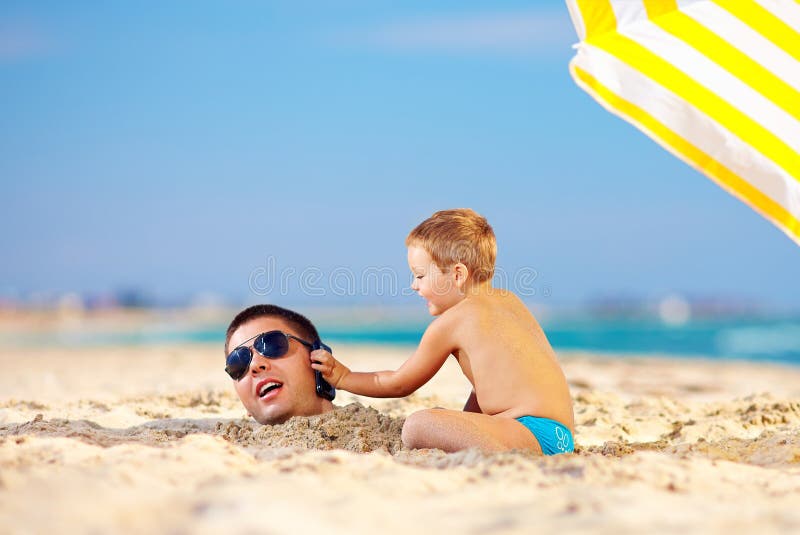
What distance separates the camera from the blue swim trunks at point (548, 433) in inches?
117

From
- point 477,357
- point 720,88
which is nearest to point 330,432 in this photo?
point 477,357

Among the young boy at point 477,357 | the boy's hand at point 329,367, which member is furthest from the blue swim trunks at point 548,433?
the boy's hand at point 329,367

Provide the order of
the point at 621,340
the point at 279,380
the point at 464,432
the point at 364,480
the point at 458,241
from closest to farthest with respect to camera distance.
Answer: the point at 364,480, the point at 464,432, the point at 458,241, the point at 279,380, the point at 621,340

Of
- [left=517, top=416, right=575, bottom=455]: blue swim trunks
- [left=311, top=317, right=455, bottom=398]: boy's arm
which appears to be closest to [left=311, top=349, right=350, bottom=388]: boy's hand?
[left=311, top=317, right=455, bottom=398]: boy's arm

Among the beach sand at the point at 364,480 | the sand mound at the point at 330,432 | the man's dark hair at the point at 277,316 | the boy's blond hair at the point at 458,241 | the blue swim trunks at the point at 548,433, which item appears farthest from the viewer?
the man's dark hair at the point at 277,316

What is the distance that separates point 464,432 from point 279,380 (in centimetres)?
103

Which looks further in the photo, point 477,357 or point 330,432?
point 330,432

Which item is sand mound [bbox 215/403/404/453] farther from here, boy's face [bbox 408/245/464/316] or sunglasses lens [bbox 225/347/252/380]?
boy's face [bbox 408/245/464/316]

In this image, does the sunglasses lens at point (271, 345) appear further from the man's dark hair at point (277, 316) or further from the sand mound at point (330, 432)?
the sand mound at point (330, 432)

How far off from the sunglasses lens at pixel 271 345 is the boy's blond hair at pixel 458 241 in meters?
0.75

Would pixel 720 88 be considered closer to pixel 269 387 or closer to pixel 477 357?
pixel 477 357

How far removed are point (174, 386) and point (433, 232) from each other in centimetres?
394

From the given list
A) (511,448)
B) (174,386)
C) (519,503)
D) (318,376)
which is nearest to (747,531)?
(519,503)

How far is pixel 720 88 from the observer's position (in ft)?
10.1
